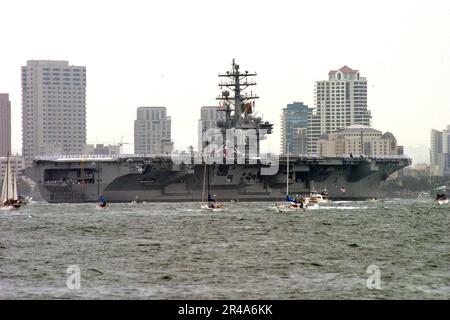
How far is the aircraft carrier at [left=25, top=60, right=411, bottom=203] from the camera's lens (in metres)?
89.4

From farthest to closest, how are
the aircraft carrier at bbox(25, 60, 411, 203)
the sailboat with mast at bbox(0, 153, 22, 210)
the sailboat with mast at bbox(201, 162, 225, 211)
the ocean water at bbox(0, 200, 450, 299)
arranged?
1. the aircraft carrier at bbox(25, 60, 411, 203)
2. the sailboat with mast at bbox(0, 153, 22, 210)
3. the sailboat with mast at bbox(201, 162, 225, 211)
4. the ocean water at bbox(0, 200, 450, 299)

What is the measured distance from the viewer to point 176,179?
90438 mm

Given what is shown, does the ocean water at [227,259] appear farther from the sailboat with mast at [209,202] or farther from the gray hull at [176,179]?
the gray hull at [176,179]

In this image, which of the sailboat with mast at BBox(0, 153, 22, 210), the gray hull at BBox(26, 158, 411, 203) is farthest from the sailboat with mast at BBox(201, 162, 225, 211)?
the sailboat with mast at BBox(0, 153, 22, 210)

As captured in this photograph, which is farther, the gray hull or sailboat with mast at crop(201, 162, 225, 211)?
the gray hull

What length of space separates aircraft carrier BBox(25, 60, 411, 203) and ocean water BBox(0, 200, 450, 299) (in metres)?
32.5

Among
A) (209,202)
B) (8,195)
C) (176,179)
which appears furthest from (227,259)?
(176,179)

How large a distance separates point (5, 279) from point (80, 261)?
16.9 feet

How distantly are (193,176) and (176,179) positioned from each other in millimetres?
1623

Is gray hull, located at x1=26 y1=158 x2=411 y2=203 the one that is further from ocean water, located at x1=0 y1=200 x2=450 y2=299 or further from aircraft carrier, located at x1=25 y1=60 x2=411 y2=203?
ocean water, located at x1=0 y1=200 x2=450 y2=299

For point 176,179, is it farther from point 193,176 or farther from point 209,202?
point 209,202

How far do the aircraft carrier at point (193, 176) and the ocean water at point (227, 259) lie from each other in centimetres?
3251
